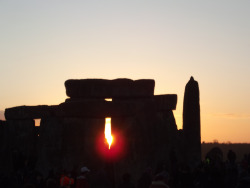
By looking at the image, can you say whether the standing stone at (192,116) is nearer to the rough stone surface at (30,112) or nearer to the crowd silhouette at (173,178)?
the rough stone surface at (30,112)

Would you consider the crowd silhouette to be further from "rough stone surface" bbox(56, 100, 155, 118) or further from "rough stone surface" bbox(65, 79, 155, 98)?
"rough stone surface" bbox(65, 79, 155, 98)

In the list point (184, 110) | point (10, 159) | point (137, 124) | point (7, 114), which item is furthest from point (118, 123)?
point (7, 114)

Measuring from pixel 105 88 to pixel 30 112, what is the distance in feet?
18.3

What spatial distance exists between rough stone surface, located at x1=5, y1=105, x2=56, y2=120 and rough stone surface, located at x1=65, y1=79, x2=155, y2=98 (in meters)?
3.67

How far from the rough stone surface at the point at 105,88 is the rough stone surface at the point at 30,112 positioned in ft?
12.0

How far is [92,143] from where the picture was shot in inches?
997

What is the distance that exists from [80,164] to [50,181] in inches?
539

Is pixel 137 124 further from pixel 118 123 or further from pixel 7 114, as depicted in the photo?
pixel 7 114

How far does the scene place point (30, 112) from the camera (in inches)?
1184

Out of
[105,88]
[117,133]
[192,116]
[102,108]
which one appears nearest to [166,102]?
[192,116]

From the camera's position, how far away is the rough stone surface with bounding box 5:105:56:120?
2967cm

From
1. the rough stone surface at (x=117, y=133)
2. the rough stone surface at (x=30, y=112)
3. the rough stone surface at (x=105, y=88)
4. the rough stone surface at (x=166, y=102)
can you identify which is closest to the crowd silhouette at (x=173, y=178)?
the rough stone surface at (x=117, y=133)

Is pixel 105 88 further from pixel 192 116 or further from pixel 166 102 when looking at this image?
pixel 192 116

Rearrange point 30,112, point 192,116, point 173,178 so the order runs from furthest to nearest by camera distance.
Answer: point 30,112
point 192,116
point 173,178
